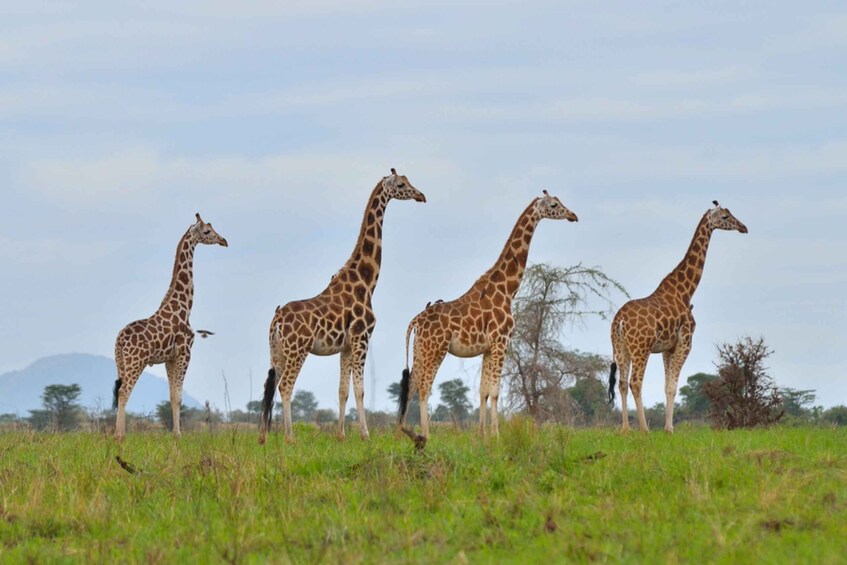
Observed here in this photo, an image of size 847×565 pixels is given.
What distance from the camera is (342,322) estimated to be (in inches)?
741

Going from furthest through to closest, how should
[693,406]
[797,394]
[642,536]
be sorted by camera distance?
1. [693,406]
2. [797,394]
3. [642,536]

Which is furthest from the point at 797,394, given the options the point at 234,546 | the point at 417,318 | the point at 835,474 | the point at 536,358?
the point at 234,546

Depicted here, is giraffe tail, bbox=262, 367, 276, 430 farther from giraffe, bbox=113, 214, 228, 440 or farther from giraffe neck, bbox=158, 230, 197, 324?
giraffe neck, bbox=158, 230, 197, 324

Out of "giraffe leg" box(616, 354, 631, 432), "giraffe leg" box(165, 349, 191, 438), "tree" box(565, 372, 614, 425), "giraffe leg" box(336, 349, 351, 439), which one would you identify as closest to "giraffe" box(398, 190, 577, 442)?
"giraffe leg" box(336, 349, 351, 439)

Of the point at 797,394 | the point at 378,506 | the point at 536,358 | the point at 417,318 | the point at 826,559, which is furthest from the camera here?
the point at 536,358

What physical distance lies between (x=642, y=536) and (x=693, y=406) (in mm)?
40638

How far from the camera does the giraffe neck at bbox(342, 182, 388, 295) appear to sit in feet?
64.7

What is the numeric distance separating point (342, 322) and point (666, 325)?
18.0 feet

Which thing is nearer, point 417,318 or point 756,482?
point 756,482

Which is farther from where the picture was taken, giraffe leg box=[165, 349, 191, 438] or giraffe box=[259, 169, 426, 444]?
giraffe leg box=[165, 349, 191, 438]

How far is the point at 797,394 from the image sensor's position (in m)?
29.5

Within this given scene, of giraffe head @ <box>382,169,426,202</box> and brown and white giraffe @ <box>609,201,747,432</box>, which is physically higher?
giraffe head @ <box>382,169,426,202</box>

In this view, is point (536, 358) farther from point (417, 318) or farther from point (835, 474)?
point (835, 474)

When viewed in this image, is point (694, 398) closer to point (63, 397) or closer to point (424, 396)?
point (63, 397)
